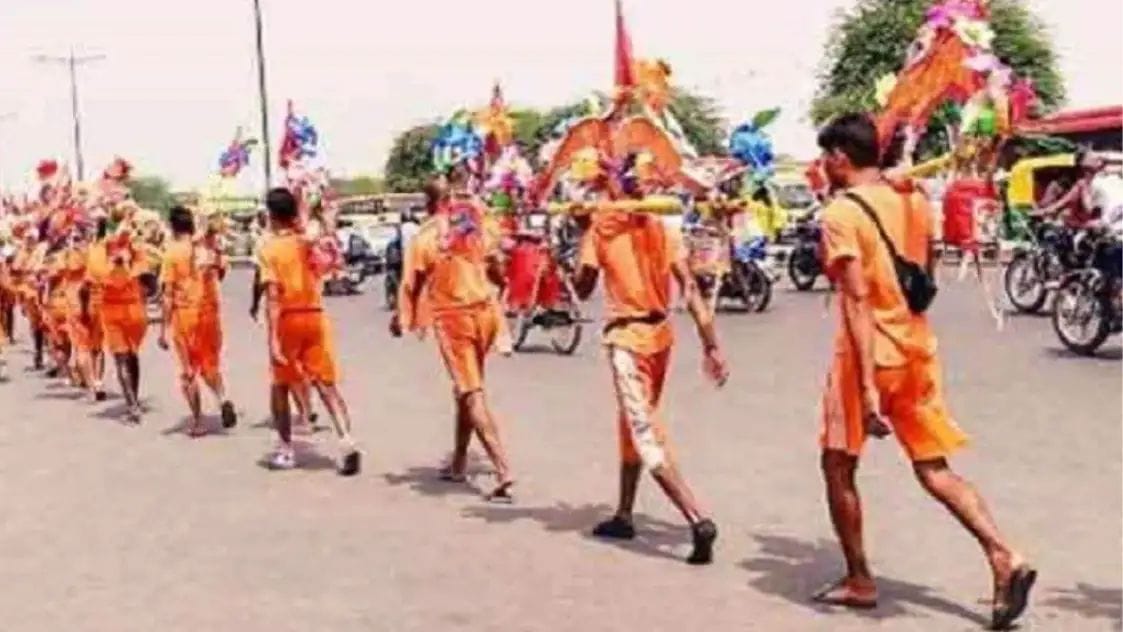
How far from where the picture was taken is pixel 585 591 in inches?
275

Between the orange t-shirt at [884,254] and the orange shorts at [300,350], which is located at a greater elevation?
the orange t-shirt at [884,254]

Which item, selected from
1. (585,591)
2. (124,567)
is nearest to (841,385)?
(585,591)

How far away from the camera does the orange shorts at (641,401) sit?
7.62 m

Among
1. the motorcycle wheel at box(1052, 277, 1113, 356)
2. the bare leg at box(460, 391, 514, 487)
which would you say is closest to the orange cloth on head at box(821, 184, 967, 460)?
the bare leg at box(460, 391, 514, 487)

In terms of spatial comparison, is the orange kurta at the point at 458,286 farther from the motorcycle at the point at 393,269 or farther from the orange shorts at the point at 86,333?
the motorcycle at the point at 393,269

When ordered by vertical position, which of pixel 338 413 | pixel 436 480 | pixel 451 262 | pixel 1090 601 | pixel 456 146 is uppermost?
pixel 456 146

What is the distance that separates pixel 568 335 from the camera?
17.7 m

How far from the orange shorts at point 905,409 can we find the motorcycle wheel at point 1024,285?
13.9 meters

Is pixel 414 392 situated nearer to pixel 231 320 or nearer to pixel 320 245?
pixel 320 245

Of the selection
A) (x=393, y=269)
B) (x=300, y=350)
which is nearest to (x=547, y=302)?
(x=300, y=350)

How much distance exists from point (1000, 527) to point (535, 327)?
1099cm

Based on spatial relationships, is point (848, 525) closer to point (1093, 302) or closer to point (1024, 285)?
point (1093, 302)

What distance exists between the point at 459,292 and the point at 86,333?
649 cm

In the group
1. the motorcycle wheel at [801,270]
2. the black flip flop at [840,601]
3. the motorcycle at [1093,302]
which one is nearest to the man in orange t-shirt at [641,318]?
the black flip flop at [840,601]
